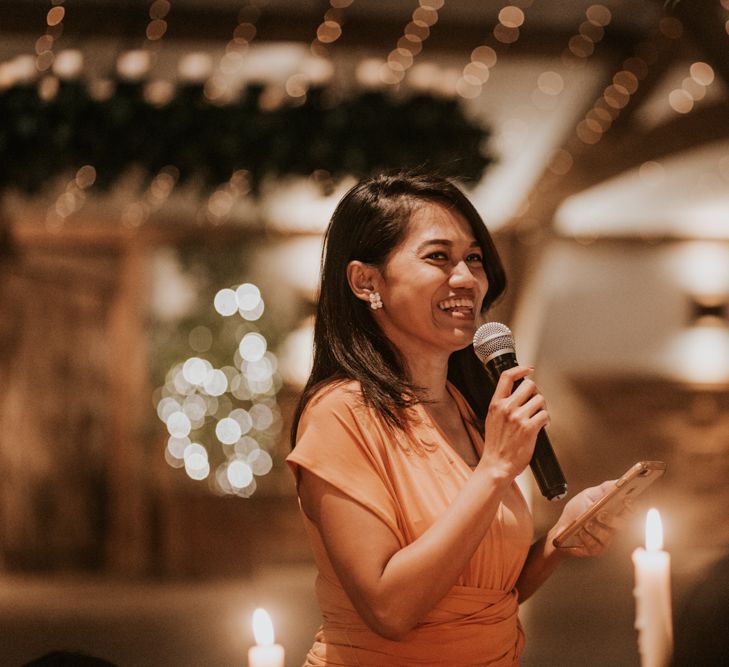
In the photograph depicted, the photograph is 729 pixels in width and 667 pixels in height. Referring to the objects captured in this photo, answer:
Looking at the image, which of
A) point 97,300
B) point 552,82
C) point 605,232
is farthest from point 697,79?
point 97,300

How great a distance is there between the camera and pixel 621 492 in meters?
1.51

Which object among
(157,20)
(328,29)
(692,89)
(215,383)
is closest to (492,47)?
(328,29)

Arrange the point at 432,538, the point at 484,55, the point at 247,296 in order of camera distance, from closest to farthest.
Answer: the point at 432,538, the point at 484,55, the point at 247,296

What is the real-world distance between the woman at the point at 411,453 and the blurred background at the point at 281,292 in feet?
8.84

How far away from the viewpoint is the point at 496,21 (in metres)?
5.58

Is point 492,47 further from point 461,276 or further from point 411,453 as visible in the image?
point 411,453

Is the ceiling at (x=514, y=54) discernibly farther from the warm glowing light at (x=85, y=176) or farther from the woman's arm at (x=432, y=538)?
the woman's arm at (x=432, y=538)

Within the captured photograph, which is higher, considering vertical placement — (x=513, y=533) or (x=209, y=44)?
(x=209, y=44)

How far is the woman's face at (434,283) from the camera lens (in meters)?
1.63

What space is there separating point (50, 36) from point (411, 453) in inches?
178

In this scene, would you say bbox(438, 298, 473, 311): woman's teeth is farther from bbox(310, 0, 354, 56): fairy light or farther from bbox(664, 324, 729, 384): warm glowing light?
bbox(664, 324, 729, 384): warm glowing light

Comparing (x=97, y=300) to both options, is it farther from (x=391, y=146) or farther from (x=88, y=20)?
(x=391, y=146)

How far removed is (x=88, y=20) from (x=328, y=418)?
422 centimetres

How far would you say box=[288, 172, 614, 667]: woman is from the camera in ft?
4.79
